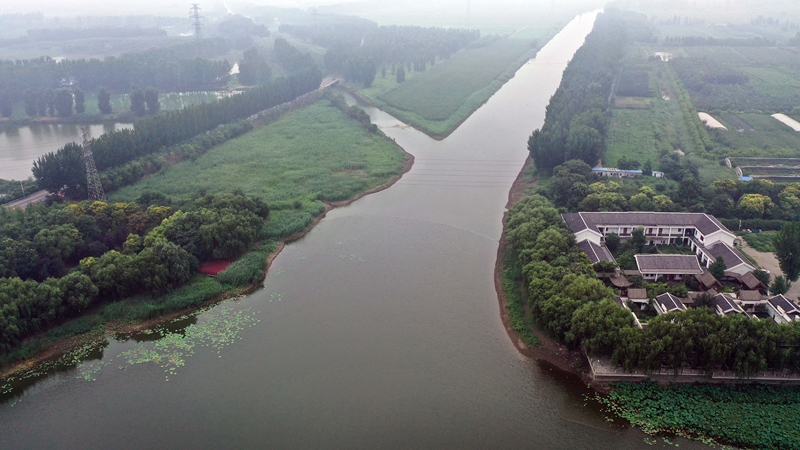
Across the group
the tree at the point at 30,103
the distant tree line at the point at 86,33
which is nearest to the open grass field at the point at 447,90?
the tree at the point at 30,103

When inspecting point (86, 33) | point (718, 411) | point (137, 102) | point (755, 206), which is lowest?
point (718, 411)

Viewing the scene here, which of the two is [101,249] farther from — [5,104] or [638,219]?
[5,104]

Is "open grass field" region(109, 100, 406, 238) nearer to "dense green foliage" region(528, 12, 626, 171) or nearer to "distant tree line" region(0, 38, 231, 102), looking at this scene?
"dense green foliage" region(528, 12, 626, 171)

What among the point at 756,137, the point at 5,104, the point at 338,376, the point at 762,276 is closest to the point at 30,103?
the point at 5,104

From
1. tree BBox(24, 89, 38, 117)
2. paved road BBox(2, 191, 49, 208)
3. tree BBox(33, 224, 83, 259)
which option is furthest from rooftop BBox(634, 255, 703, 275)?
tree BBox(24, 89, 38, 117)

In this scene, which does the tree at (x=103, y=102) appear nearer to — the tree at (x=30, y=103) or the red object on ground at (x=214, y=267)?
the tree at (x=30, y=103)
